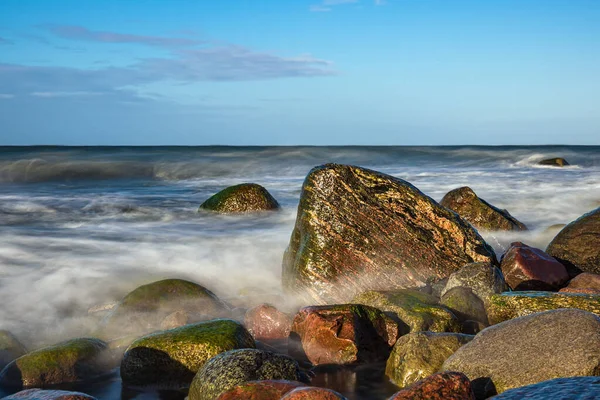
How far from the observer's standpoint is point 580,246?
8734 millimetres

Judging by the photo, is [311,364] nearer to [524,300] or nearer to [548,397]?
[524,300]

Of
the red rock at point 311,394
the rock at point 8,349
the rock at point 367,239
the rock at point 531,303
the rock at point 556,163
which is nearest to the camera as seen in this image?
the red rock at point 311,394

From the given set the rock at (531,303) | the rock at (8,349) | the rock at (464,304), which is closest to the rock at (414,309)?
the rock at (464,304)

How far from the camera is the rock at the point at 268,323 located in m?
6.41

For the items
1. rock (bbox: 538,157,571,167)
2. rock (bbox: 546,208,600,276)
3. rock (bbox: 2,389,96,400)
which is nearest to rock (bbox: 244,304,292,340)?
rock (bbox: 2,389,96,400)

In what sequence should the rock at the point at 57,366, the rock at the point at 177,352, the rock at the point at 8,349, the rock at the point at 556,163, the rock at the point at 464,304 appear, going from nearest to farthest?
the rock at the point at 177,352, the rock at the point at 57,366, the rock at the point at 8,349, the rock at the point at 464,304, the rock at the point at 556,163

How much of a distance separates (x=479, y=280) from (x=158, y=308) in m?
3.38

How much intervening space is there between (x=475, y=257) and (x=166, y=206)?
11.4m

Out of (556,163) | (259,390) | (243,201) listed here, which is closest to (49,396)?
(259,390)

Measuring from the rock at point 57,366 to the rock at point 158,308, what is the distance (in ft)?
2.69

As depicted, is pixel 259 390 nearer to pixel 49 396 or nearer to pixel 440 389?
pixel 440 389

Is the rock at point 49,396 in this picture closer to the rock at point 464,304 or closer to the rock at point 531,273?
the rock at point 464,304

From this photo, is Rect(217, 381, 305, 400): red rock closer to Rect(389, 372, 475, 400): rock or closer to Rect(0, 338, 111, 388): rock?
Rect(389, 372, 475, 400): rock

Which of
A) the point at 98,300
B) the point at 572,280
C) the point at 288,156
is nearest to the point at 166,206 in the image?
the point at 98,300
